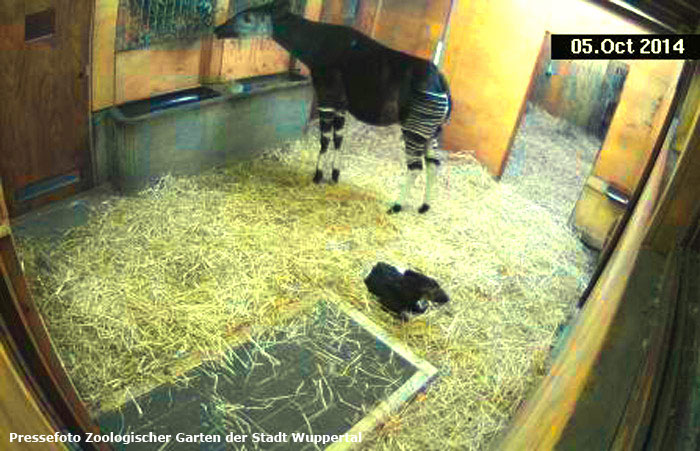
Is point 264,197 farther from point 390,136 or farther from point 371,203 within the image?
point 390,136

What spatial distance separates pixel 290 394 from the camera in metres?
2.99

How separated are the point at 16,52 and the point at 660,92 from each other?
4827mm

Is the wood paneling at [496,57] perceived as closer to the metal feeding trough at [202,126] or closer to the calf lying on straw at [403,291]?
the metal feeding trough at [202,126]

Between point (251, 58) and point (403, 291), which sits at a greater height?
point (251, 58)

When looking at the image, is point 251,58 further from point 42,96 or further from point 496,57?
point 496,57

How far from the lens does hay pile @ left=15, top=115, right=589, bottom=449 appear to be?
3055 mm

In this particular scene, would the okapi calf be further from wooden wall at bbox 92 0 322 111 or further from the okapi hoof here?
the okapi hoof

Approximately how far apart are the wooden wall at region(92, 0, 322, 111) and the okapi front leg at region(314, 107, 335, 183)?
3.05 ft

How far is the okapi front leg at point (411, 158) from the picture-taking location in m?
4.76

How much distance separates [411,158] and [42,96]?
9.55 ft

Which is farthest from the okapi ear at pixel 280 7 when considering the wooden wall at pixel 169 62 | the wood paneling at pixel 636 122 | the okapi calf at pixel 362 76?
the wood paneling at pixel 636 122

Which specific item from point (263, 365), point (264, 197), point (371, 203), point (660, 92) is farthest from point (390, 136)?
point (263, 365)

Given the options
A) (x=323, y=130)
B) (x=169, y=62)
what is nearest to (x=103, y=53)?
(x=169, y=62)

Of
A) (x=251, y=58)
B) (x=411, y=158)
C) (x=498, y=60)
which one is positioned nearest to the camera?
(x=411, y=158)
